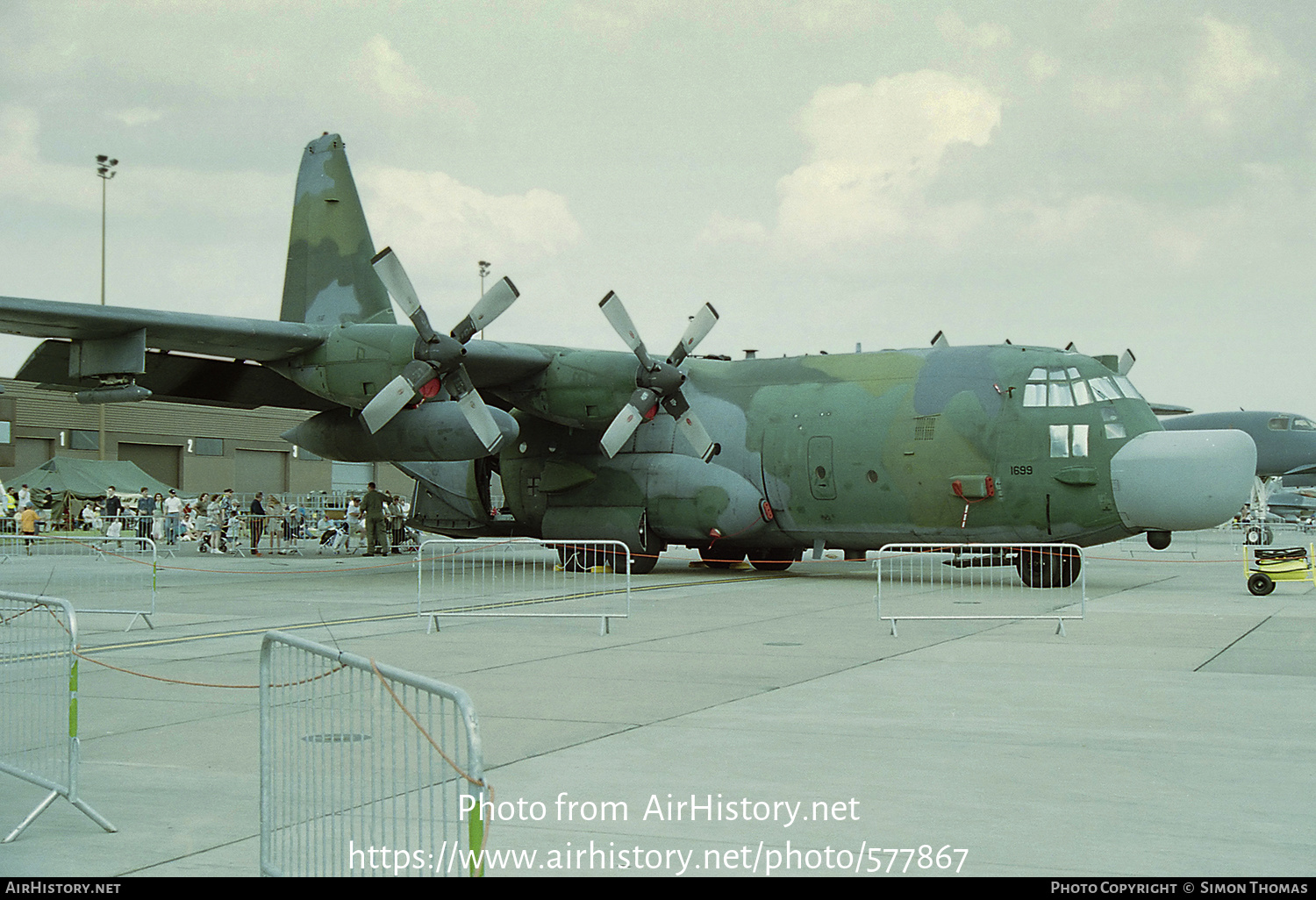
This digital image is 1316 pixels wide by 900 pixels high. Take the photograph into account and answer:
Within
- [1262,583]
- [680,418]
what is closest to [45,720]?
[680,418]

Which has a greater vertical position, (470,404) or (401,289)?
(401,289)

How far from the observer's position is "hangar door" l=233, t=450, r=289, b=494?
60094 mm

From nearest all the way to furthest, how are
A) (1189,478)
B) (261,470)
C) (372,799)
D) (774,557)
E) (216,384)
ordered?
1. (372,799)
2. (1189,478)
3. (216,384)
4. (774,557)
5. (261,470)

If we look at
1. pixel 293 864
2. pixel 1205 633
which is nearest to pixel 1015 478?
pixel 1205 633

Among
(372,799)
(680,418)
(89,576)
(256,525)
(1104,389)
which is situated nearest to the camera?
(372,799)

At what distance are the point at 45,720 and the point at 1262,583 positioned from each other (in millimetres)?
16620

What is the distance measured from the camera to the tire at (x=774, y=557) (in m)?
23.3

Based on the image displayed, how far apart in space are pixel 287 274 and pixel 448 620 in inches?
431

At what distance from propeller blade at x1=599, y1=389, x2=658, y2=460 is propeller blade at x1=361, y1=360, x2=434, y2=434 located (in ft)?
10.4

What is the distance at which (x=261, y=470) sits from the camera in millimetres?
61219

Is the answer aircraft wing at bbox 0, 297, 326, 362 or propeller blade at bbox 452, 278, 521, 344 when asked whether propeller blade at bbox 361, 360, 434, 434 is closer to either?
propeller blade at bbox 452, 278, 521, 344

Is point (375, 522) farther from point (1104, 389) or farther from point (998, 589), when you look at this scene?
point (1104, 389)

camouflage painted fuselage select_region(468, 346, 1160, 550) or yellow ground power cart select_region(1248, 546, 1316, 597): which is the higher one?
camouflage painted fuselage select_region(468, 346, 1160, 550)

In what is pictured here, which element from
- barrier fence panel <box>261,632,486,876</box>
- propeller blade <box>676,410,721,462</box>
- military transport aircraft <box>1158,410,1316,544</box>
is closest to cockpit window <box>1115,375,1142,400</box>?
propeller blade <box>676,410,721,462</box>
